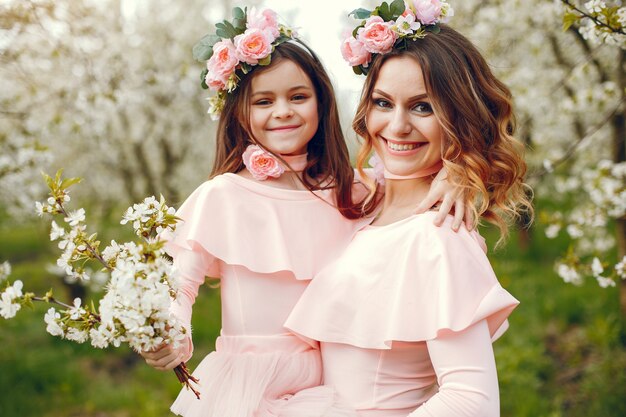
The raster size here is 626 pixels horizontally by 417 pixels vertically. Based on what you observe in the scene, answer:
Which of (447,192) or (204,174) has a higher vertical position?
(447,192)

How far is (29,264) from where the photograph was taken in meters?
9.81

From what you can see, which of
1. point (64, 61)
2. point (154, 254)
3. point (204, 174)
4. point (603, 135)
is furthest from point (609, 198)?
point (204, 174)

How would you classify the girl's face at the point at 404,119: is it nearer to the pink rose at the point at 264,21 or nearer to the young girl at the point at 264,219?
the young girl at the point at 264,219

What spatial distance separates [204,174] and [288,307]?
21.6ft

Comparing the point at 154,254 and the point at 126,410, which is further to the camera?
the point at 126,410

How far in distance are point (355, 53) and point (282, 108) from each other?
13.6 inches

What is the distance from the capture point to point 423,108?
2031mm

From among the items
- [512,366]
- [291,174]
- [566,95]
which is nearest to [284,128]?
[291,174]

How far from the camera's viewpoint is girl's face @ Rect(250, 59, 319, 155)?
2.38 m

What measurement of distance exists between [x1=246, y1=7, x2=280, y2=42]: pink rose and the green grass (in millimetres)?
3144

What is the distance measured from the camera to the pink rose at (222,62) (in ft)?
7.76

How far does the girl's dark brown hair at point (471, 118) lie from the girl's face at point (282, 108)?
0.34m

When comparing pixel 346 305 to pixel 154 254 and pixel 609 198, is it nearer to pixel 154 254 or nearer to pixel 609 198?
pixel 154 254

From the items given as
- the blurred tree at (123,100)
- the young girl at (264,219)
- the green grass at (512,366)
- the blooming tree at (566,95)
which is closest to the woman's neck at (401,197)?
the young girl at (264,219)
